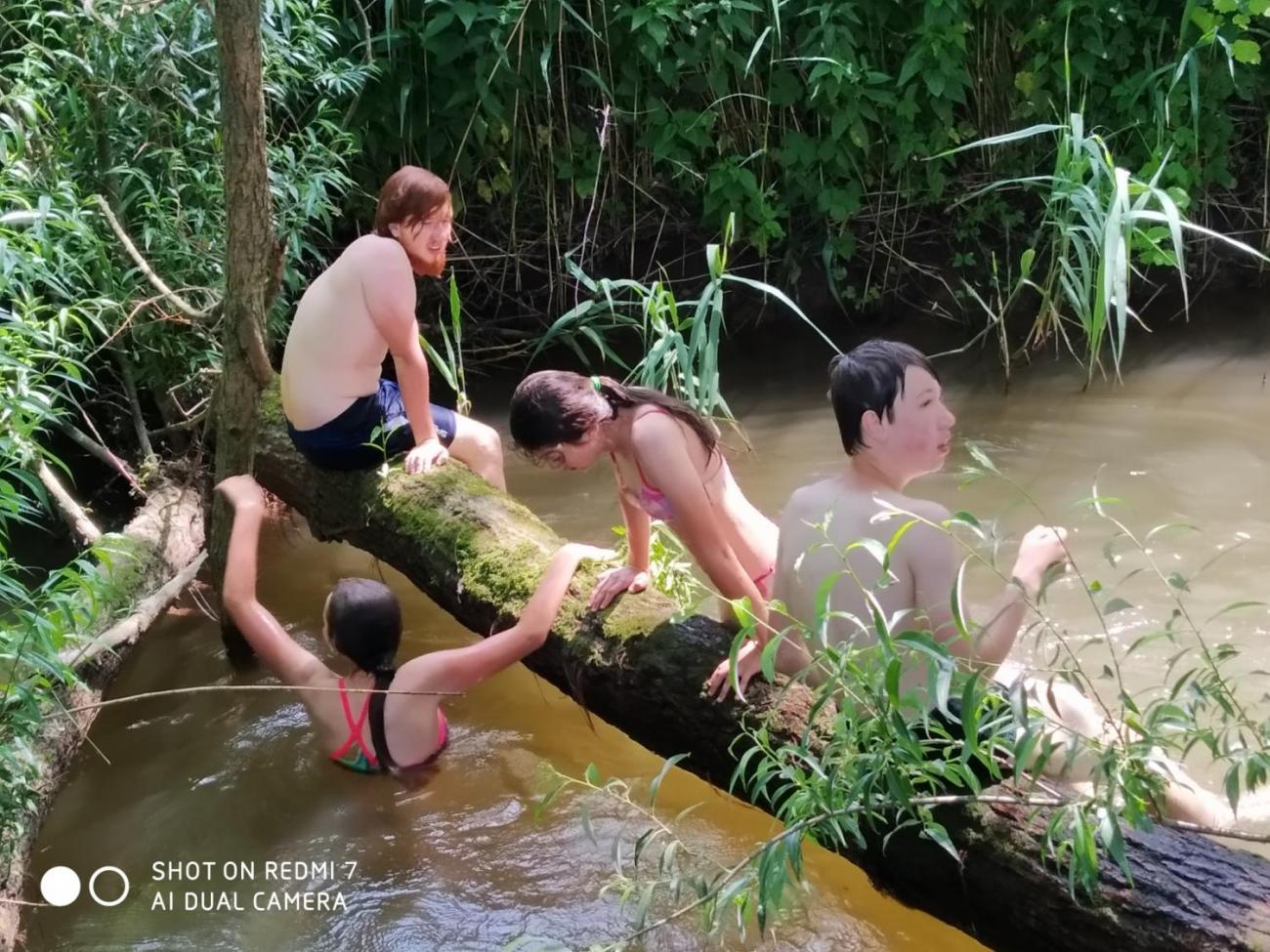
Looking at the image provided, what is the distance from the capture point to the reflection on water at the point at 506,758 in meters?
2.64

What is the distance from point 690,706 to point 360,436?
5.10 ft

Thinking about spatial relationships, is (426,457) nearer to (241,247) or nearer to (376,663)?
(376,663)

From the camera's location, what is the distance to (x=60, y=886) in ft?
9.18

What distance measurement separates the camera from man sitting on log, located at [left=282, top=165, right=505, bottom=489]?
333 cm

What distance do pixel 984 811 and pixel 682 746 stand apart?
2.36 feet

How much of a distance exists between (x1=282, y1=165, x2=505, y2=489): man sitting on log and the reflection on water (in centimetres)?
79

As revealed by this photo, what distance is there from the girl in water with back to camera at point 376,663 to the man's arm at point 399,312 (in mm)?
590

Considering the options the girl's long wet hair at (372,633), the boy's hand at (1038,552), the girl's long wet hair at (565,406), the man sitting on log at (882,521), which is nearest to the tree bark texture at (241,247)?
the girl's long wet hair at (372,633)

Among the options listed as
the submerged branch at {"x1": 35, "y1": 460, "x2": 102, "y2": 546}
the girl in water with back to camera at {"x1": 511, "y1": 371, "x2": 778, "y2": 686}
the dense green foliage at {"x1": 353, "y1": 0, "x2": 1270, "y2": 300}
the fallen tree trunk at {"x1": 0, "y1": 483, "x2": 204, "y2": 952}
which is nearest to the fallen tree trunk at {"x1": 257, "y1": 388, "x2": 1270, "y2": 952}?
the girl in water with back to camera at {"x1": 511, "y1": 371, "x2": 778, "y2": 686}

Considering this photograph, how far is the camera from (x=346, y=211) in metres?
5.68

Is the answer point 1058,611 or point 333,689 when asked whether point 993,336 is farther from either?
point 333,689

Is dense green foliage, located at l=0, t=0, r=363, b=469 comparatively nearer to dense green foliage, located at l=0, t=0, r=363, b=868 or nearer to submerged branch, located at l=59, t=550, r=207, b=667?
dense green foliage, located at l=0, t=0, r=363, b=868

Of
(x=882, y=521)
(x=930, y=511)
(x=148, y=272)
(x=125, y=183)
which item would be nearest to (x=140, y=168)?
(x=125, y=183)

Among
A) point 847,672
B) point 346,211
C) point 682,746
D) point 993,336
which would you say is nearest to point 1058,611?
point 682,746
